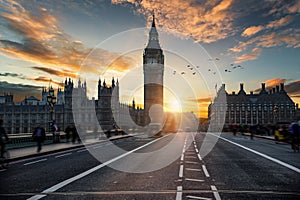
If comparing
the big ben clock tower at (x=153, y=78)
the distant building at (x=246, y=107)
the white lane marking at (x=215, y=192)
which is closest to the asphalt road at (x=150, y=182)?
the white lane marking at (x=215, y=192)

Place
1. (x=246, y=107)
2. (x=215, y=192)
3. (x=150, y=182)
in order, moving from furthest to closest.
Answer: (x=246, y=107)
(x=150, y=182)
(x=215, y=192)

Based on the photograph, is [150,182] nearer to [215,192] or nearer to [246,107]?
[215,192]

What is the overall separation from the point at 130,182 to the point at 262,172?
5.44 metres

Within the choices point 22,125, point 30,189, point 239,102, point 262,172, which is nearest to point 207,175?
point 262,172

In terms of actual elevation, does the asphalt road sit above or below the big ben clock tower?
below

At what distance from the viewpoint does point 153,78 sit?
15525cm

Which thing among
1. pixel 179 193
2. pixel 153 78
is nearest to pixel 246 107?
pixel 153 78

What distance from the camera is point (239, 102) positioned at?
15175 cm

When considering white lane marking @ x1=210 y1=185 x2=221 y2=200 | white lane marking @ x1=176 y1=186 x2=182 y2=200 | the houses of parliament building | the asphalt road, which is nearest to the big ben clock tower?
the houses of parliament building

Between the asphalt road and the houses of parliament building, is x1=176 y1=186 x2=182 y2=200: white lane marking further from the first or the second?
the houses of parliament building

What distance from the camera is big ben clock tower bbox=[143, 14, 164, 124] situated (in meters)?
137

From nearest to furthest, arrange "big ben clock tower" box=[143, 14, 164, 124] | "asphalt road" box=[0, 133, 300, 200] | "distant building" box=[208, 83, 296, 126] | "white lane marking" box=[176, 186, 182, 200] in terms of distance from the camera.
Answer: "white lane marking" box=[176, 186, 182, 200] → "asphalt road" box=[0, 133, 300, 200] → "big ben clock tower" box=[143, 14, 164, 124] → "distant building" box=[208, 83, 296, 126]

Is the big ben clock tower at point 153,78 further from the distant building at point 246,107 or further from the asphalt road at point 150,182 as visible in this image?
the asphalt road at point 150,182

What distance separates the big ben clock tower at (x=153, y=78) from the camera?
137 metres
